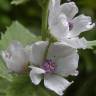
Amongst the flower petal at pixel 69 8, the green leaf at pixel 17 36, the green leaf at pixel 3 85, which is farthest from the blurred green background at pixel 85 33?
the flower petal at pixel 69 8

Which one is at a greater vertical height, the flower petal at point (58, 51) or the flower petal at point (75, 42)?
the flower petal at point (75, 42)

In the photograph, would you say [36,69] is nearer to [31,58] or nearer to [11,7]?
[31,58]

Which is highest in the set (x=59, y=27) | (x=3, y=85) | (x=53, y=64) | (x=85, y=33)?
(x=59, y=27)

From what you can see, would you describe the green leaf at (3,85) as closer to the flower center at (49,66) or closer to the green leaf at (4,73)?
the green leaf at (4,73)

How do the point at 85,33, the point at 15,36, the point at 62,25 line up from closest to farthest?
the point at 62,25 < the point at 15,36 < the point at 85,33

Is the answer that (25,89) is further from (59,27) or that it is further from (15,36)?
(15,36)

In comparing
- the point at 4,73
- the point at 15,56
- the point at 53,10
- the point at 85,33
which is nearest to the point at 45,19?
the point at 53,10

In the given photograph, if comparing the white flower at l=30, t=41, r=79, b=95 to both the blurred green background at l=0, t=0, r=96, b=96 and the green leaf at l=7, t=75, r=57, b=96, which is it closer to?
the green leaf at l=7, t=75, r=57, b=96
